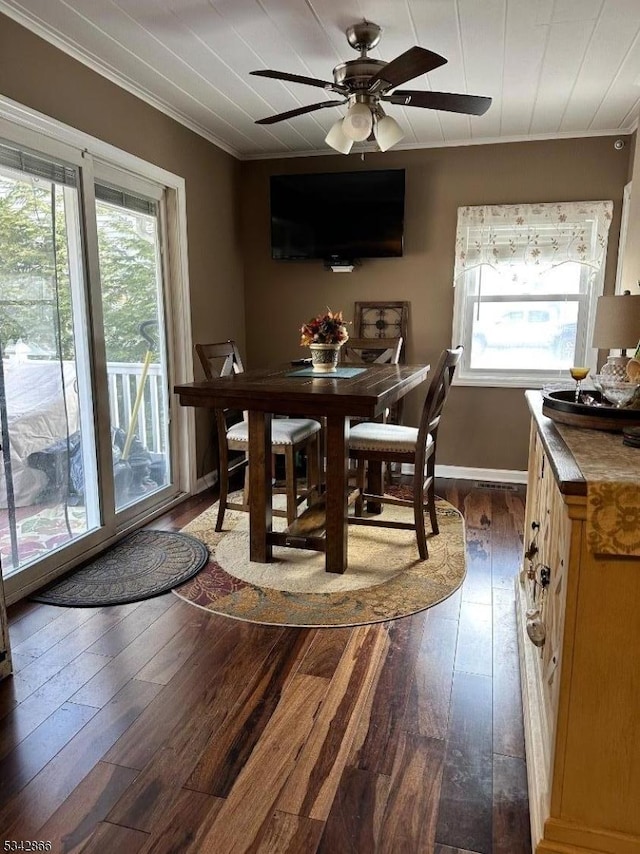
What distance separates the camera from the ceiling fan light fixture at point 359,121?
97.1 inches

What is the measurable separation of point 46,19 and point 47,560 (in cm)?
233

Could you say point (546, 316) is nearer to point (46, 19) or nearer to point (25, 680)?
point (46, 19)

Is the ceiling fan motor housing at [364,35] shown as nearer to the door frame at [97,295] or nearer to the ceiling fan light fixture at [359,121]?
the ceiling fan light fixture at [359,121]

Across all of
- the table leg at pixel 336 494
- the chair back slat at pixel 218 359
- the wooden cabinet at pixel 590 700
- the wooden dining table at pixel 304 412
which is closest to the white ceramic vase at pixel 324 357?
the wooden dining table at pixel 304 412

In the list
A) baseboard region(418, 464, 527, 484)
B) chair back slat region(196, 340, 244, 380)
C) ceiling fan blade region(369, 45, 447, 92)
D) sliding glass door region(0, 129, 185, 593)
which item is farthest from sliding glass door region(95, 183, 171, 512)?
baseboard region(418, 464, 527, 484)

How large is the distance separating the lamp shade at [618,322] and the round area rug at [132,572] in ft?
6.58

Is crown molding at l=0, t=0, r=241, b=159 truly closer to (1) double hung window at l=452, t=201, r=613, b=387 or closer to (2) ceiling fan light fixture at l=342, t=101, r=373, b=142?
(2) ceiling fan light fixture at l=342, t=101, r=373, b=142

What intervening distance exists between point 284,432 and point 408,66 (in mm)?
1769

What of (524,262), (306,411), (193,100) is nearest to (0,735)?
(306,411)

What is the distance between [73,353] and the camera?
2877 mm

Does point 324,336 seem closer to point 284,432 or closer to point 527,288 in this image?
point 284,432

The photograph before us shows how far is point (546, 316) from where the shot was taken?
4.20 metres

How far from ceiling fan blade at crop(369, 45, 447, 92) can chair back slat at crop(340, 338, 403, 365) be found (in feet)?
5.93

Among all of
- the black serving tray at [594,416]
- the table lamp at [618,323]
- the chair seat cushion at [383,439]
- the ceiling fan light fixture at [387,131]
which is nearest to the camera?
the black serving tray at [594,416]
